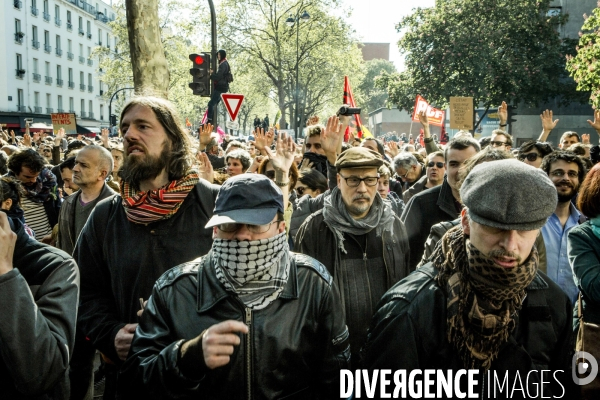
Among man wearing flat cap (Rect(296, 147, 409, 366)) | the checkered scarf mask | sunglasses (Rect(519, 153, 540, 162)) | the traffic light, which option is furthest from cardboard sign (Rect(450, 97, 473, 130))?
the checkered scarf mask

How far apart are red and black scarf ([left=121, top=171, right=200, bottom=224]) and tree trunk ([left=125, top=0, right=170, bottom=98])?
252 inches

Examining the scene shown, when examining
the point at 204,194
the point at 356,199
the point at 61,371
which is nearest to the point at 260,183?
the point at 204,194

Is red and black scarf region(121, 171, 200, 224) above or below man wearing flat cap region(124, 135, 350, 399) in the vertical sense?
above

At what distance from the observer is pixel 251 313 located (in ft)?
7.66

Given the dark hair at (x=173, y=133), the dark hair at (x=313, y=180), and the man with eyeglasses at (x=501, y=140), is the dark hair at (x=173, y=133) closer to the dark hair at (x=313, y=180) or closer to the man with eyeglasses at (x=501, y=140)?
the dark hair at (x=313, y=180)

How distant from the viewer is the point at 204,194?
3.22 m

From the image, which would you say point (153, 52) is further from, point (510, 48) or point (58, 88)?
point (58, 88)

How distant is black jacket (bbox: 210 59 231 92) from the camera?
12.3 metres

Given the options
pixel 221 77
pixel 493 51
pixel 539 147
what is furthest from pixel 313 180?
pixel 493 51

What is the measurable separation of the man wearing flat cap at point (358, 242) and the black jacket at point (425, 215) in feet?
1.32

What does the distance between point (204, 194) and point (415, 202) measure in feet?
6.47

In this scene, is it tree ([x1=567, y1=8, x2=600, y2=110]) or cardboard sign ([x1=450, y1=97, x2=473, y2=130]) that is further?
tree ([x1=567, y1=8, x2=600, y2=110])

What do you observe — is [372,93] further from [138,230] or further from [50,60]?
[138,230]

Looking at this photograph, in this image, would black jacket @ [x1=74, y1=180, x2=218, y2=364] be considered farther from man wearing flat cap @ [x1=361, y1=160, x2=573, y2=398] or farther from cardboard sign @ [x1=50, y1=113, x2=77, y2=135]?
cardboard sign @ [x1=50, y1=113, x2=77, y2=135]
